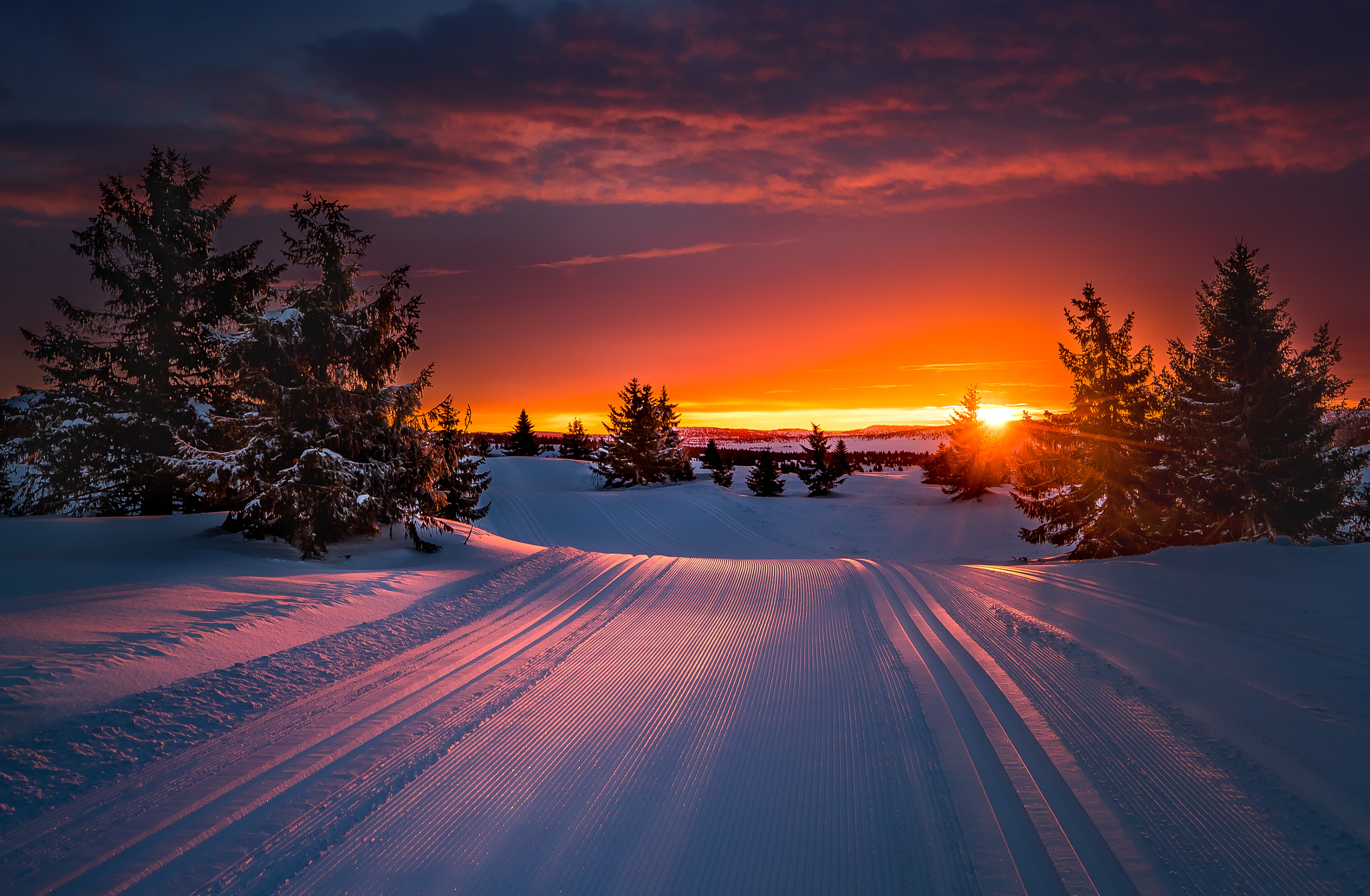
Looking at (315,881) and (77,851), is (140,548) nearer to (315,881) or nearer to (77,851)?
(77,851)

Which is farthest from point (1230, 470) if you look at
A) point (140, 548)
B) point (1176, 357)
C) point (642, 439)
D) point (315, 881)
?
point (642, 439)

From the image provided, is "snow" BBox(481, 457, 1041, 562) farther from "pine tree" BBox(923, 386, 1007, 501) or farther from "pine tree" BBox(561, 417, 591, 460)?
"pine tree" BBox(561, 417, 591, 460)

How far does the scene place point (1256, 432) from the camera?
48.1ft

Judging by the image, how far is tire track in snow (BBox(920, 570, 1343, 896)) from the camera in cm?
256

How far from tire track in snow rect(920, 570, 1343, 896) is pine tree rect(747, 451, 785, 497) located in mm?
29031

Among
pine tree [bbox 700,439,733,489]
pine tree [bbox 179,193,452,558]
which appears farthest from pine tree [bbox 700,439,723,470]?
pine tree [bbox 179,193,452,558]

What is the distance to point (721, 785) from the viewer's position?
3320 mm

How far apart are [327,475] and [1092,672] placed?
35.1ft

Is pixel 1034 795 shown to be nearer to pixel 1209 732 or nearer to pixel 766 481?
pixel 1209 732

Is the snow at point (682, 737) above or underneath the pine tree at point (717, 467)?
underneath

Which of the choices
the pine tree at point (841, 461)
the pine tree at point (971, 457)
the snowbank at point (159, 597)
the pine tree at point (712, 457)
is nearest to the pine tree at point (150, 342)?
A: the snowbank at point (159, 597)

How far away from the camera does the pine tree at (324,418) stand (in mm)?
9844

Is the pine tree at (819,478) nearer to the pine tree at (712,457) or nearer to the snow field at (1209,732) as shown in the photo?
the pine tree at (712,457)

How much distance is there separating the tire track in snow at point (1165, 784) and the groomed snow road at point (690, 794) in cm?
1
